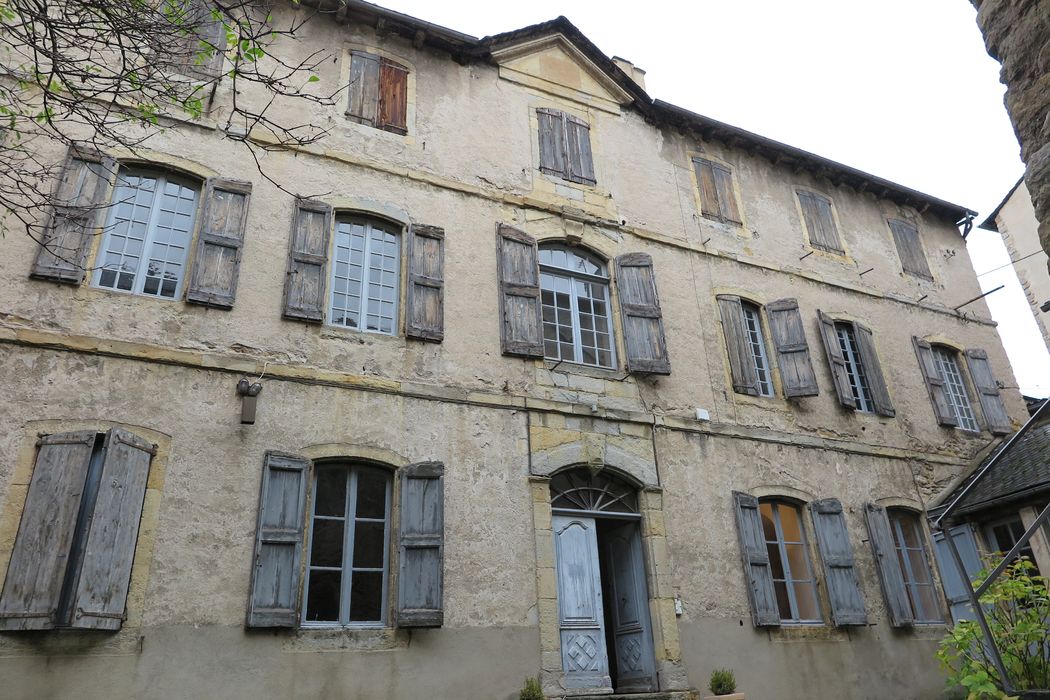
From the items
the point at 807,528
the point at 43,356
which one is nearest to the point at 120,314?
the point at 43,356

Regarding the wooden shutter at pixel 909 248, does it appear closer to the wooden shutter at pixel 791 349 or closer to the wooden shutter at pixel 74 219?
the wooden shutter at pixel 791 349

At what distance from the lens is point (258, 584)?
5957mm

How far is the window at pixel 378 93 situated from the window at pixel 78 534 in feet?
14.6

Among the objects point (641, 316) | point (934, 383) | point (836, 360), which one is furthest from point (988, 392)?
point (641, 316)

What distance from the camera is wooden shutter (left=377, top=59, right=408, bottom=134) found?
8.73 metres

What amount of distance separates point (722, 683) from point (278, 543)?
434 cm

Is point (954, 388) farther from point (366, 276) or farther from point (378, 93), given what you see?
point (378, 93)

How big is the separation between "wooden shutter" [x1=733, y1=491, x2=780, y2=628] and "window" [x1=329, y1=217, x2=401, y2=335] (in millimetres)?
4275

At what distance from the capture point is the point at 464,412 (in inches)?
293

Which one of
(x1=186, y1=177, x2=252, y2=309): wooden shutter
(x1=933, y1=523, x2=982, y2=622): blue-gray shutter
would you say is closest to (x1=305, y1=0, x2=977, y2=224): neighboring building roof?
(x1=186, y1=177, x2=252, y2=309): wooden shutter

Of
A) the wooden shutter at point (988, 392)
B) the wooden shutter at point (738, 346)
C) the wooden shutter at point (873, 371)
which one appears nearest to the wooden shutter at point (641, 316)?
the wooden shutter at point (738, 346)

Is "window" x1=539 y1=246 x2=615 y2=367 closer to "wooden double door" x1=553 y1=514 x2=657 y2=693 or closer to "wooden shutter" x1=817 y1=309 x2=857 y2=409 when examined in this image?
"wooden double door" x1=553 y1=514 x2=657 y2=693

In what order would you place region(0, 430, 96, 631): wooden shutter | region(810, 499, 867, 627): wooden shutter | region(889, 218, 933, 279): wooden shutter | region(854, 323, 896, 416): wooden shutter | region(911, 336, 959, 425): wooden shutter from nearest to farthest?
region(0, 430, 96, 631): wooden shutter, region(810, 499, 867, 627): wooden shutter, region(854, 323, 896, 416): wooden shutter, region(911, 336, 959, 425): wooden shutter, region(889, 218, 933, 279): wooden shutter

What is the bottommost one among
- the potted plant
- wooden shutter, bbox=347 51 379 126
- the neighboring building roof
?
the potted plant
